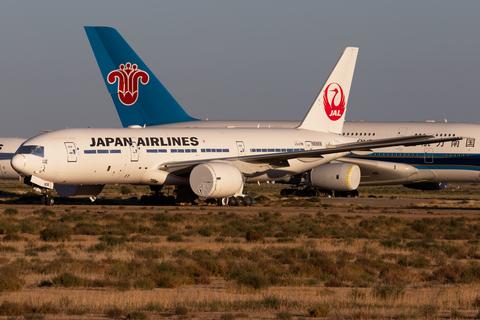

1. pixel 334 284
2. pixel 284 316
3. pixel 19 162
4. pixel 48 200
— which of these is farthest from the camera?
pixel 48 200

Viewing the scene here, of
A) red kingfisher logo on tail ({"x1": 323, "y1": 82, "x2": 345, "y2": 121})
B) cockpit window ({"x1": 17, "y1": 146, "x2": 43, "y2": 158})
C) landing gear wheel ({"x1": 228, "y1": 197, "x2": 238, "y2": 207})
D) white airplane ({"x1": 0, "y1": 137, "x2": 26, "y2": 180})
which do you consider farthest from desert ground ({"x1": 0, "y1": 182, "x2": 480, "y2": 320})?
white airplane ({"x1": 0, "y1": 137, "x2": 26, "y2": 180})

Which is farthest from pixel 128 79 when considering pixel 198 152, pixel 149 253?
pixel 149 253

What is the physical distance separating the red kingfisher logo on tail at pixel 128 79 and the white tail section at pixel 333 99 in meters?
13.6

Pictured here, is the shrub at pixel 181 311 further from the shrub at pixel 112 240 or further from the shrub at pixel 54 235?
the shrub at pixel 54 235

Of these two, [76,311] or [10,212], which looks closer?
[76,311]

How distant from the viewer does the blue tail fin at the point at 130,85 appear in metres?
50.0

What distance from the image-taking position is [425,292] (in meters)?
14.3

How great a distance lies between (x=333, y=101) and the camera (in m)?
43.1

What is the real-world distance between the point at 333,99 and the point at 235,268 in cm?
2806

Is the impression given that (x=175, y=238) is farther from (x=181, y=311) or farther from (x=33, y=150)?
(x=33, y=150)

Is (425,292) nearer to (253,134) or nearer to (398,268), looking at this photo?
(398,268)

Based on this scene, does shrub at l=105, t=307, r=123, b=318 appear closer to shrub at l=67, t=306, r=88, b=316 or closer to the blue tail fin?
shrub at l=67, t=306, r=88, b=316

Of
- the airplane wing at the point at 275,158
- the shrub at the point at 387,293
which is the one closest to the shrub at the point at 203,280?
the shrub at the point at 387,293

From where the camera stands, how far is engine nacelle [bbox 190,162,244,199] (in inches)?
1336
